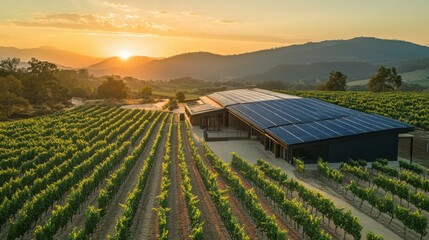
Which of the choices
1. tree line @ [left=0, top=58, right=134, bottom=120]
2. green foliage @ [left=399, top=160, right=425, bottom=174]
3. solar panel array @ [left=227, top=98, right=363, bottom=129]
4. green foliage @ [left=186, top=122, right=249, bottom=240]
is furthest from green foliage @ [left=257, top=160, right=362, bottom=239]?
tree line @ [left=0, top=58, right=134, bottom=120]

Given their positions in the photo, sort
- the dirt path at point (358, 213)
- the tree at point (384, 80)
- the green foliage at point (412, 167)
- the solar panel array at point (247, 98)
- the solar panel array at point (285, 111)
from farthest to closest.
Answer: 1. the tree at point (384, 80)
2. the solar panel array at point (247, 98)
3. the solar panel array at point (285, 111)
4. the green foliage at point (412, 167)
5. the dirt path at point (358, 213)

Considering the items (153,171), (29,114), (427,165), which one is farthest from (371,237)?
(29,114)

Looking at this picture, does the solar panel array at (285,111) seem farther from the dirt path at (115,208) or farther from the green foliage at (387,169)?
the dirt path at (115,208)

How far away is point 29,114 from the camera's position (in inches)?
3580

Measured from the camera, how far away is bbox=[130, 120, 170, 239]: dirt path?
2270cm

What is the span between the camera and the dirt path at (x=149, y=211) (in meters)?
22.7

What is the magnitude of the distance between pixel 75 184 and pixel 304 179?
68.3ft

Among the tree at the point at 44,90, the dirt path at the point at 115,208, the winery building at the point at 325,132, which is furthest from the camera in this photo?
the tree at the point at 44,90

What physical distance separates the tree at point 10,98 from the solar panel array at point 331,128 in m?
68.4

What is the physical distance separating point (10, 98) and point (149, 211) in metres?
73.8

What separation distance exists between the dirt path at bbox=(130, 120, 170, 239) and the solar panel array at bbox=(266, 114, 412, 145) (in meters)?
14.5

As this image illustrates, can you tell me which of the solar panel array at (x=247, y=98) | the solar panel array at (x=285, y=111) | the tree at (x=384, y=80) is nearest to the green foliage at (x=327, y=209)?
the solar panel array at (x=285, y=111)

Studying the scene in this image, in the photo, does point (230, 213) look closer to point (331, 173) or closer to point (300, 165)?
point (331, 173)

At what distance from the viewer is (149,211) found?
26.1m
